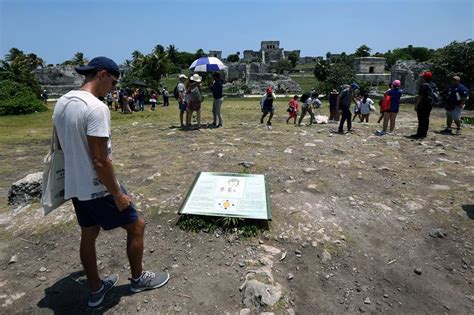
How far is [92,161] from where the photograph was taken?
2.80 meters

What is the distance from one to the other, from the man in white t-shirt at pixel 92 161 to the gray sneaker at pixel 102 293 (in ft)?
0.10

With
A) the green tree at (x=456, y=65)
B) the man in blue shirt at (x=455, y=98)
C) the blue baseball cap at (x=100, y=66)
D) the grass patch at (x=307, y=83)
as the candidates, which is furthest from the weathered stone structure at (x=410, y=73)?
the blue baseball cap at (x=100, y=66)

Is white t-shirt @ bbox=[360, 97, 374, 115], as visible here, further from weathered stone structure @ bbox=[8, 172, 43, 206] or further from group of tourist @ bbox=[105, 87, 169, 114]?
group of tourist @ bbox=[105, 87, 169, 114]

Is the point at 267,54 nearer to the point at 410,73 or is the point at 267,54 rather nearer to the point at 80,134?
the point at 410,73

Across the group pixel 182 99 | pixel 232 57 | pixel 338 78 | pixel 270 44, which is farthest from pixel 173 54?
pixel 182 99

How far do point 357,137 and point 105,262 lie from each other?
7744 mm

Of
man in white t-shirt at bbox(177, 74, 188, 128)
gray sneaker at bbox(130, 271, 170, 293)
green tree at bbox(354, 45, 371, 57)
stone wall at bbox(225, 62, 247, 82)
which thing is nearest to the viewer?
gray sneaker at bbox(130, 271, 170, 293)

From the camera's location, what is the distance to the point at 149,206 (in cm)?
528

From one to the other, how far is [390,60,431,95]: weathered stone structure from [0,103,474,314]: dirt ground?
22133mm

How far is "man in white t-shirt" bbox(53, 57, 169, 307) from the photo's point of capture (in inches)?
107

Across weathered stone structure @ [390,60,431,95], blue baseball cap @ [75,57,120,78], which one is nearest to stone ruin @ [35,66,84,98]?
weathered stone structure @ [390,60,431,95]

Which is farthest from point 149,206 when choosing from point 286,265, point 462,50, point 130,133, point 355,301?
point 462,50

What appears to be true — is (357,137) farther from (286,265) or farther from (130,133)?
(130,133)

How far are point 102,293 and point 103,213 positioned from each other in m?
0.95
